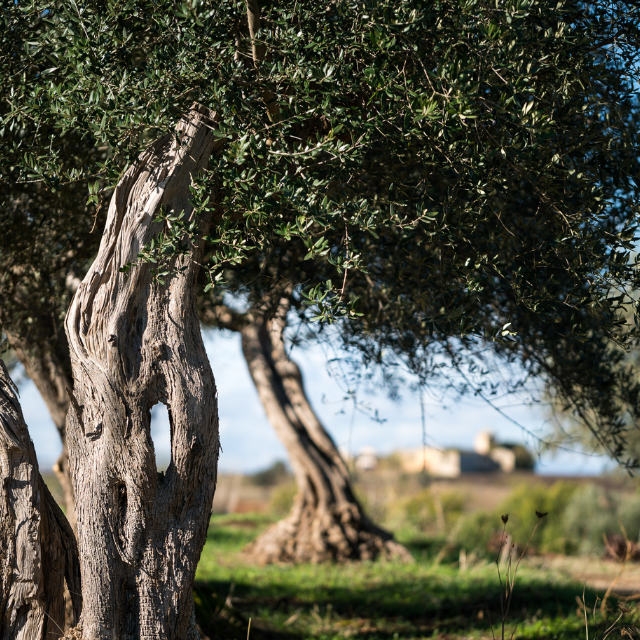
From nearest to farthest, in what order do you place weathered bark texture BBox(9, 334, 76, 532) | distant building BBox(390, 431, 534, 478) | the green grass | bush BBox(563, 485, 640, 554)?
weathered bark texture BBox(9, 334, 76, 532) → the green grass → bush BBox(563, 485, 640, 554) → distant building BBox(390, 431, 534, 478)

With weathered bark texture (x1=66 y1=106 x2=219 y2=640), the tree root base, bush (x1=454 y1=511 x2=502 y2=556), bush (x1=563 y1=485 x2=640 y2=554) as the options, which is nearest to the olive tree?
weathered bark texture (x1=66 y1=106 x2=219 y2=640)

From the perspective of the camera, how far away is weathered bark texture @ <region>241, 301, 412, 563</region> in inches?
415

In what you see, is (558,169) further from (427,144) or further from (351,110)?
(351,110)

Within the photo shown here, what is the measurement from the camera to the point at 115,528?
135 inches

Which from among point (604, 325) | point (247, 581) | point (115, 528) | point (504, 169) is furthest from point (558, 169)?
point (247, 581)

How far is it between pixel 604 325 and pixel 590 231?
1.95 feet

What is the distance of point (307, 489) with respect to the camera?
1090cm

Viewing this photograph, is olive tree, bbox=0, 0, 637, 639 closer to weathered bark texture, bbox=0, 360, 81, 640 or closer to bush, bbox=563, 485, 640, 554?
weathered bark texture, bbox=0, 360, 81, 640

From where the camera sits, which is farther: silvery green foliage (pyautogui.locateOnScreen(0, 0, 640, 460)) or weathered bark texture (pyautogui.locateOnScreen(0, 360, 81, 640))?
weathered bark texture (pyautogui.locateOnScreen(0, 360, 81, 640))

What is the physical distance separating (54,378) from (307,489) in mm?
5944

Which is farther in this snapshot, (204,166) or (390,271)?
(390,271)

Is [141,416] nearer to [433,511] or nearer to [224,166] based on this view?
[224,166]

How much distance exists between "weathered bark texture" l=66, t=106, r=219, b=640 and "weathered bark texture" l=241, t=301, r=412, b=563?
6.70 m

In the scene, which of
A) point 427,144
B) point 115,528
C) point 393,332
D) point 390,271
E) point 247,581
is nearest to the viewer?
point 115,528
